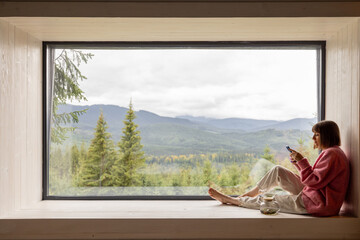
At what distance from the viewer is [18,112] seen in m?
2.56

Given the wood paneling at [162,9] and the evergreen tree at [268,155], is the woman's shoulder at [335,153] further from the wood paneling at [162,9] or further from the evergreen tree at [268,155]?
the wood paneling at [162,9]

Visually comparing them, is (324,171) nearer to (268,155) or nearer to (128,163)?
(268,155)

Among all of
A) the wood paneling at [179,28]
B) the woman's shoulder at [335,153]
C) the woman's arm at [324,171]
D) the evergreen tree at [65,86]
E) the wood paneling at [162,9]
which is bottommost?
the woman's arm at [324,171]

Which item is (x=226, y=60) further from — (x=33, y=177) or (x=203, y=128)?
(x=33, y=177)

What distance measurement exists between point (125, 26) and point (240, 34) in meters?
0.94

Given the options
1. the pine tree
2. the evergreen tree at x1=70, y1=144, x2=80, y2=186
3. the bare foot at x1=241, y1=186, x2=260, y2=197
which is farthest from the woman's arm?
the evergreen tree at x1=70, y1=144, x2=80, y2=186

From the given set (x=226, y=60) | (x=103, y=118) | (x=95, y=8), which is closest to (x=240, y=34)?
(x=226, y=60)

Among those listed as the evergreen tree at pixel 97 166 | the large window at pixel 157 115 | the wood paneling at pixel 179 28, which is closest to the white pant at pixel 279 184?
the large window at pixel 157 115

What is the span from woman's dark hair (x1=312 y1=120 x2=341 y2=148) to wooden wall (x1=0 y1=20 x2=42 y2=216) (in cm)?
230

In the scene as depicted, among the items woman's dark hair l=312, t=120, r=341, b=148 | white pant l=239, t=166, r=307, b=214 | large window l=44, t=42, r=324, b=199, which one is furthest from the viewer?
large window l=44, t=42, r=324, b=199

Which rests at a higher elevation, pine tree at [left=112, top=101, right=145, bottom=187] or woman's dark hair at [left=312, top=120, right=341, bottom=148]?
woman's dark hair at [left=312, top=120, right=341, bottom=148]

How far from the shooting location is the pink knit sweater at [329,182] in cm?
231

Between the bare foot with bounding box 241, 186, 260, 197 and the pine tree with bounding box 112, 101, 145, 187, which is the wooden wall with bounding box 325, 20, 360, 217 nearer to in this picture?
the bare foot with bounding box 241, 186, 260, 197

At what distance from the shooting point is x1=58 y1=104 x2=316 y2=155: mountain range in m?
3.02
